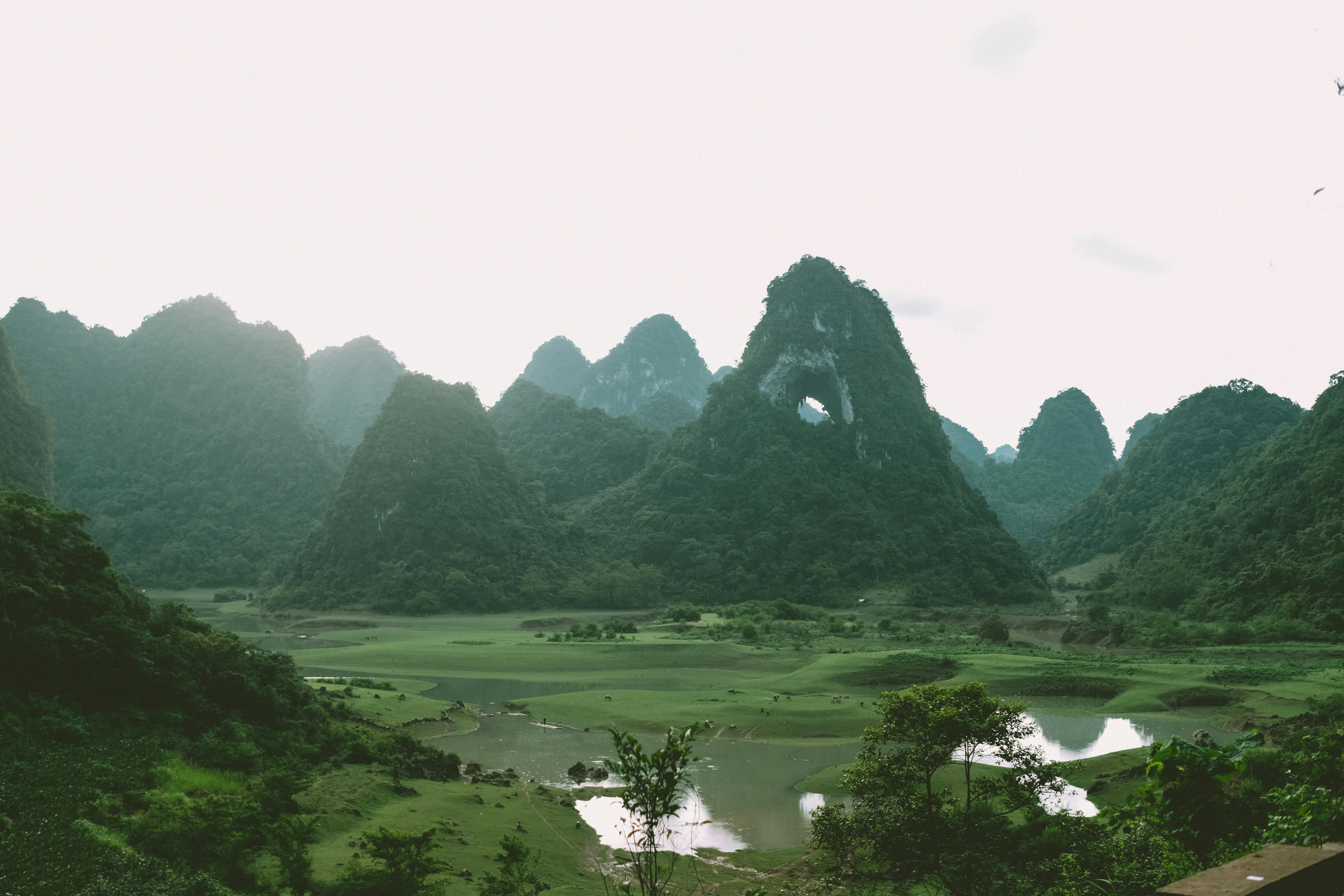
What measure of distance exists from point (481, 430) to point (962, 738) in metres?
75.4

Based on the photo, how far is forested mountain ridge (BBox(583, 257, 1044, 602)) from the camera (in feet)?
235

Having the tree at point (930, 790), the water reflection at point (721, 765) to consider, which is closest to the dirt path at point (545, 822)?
the water reflection at point (721, 765)

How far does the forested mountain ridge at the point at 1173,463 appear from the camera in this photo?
84.4m

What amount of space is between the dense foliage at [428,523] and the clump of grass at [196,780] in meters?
51.1

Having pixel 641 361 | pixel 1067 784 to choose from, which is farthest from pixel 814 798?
pixel 641 361

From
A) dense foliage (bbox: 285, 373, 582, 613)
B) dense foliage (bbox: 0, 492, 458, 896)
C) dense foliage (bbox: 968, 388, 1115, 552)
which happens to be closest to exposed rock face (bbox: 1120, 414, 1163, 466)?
dense foliage (bbox: 968, 388, 1115, 552)

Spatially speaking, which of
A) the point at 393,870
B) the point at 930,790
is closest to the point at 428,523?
the point at 393,870

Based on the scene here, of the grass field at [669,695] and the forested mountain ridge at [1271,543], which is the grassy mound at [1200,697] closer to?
the grass field at [669,695]

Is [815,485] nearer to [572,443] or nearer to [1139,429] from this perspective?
[572,443]

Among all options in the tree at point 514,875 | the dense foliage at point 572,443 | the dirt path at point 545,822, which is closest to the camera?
the tree at point 514,875

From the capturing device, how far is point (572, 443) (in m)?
104

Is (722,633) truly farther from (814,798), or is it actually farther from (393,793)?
(393,793)

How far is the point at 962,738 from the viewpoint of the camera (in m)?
10.5

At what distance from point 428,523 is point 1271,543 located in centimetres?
6089
